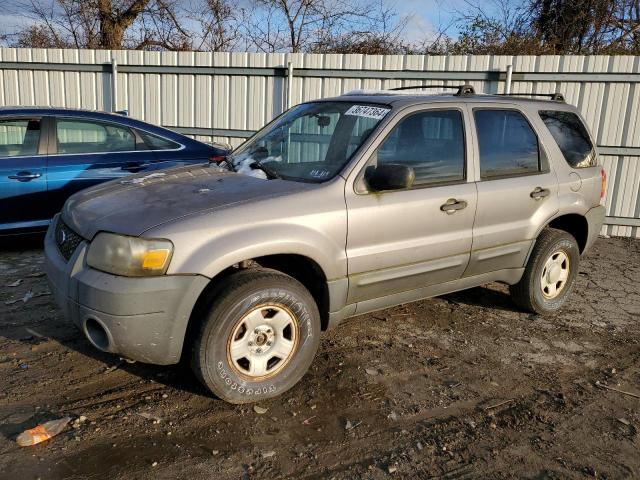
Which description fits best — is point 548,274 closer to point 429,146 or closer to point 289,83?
point 429,146

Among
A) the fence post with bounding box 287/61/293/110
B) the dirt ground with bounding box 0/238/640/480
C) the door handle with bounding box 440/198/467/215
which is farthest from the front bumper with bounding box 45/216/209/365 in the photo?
the fence post with bounding box 287/61/293/110

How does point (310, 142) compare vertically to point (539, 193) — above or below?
above

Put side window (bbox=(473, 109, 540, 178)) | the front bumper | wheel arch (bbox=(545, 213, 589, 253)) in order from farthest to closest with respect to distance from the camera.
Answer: wheel arch (bbox=(545, 213, 589, 253)), side window (bbox=(473, 109, 540, 178)), the front bumper

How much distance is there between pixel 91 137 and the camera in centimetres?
616

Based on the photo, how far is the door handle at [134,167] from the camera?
242 inches

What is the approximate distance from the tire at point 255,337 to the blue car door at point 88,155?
Result: 348 cm

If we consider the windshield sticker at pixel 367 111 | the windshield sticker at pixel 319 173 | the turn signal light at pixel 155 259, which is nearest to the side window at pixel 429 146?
the windshield sticker at pixel 367 111

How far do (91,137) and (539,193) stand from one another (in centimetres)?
460

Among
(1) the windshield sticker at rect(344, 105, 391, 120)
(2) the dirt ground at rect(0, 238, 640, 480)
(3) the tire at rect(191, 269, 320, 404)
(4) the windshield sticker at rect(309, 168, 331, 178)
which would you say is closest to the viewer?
(2) the dirt ground at rect(0, 238, 640, 480)

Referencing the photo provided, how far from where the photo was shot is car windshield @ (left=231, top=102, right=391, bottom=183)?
375 cm

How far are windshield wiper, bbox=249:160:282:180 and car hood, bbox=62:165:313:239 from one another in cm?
12

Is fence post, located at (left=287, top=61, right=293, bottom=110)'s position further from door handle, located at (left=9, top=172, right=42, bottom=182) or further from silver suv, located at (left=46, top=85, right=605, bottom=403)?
silver suv, located at (left=46, top=85, right=605, bottom=403)

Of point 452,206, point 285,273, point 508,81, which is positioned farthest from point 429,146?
point 508,81

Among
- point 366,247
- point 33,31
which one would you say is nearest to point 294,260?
point 366,247
